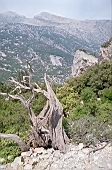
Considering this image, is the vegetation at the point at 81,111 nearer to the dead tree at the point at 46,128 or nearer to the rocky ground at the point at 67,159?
the rocky ground at the point at 67,159

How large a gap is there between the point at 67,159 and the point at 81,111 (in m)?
6.96

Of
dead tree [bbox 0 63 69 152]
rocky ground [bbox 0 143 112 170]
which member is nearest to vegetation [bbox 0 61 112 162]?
rocky ground [bbox 0 143 112 170]

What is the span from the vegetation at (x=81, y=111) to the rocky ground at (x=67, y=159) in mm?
630

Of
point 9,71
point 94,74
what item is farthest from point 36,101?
point 9,71

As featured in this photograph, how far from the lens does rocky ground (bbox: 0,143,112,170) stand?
48.5ft

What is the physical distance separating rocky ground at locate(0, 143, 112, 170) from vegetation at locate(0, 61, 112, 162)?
0.63 m

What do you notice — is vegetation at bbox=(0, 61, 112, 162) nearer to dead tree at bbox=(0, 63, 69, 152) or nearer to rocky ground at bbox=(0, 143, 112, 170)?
rocky ground at bbox=(0, 143, 112, 170)

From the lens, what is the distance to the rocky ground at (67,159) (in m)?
14.8

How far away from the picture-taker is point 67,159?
49.7ft

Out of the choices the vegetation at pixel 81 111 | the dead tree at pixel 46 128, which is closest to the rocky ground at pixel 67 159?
the dead tree at pixel 46 128

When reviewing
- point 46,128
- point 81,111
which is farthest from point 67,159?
point 81,111

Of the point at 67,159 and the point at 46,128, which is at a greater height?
the point at 46,128

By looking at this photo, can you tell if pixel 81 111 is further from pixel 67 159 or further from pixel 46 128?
pixel 67 159

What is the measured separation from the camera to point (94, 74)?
28703 mm
